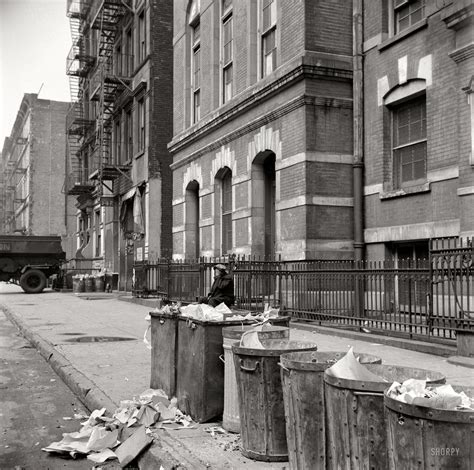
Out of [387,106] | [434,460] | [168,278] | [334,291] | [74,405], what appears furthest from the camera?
[168,278]

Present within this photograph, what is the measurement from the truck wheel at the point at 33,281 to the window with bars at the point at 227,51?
16072 millimetres

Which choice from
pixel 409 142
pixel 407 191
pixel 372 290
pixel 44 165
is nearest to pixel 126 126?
pixel 409 142

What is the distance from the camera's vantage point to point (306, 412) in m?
3.75

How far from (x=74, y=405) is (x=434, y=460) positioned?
5294 millimetres

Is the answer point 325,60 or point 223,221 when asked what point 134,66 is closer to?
point 223,221

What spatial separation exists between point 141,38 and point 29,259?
12.3 meters

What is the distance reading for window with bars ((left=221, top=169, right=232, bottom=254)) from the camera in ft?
63.0

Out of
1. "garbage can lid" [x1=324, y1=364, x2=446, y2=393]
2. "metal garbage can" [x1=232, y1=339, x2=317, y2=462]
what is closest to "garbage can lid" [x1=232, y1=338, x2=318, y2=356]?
"metal garbage can" [x1=232, y1=339, x2=317, y2=462]

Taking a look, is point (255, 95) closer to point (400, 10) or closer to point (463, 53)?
point (400, 10)

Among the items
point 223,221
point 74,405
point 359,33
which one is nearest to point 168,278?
point 223,221

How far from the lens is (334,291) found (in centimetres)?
1231

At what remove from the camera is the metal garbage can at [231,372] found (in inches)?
197

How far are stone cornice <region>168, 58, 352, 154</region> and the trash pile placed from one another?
33.3 feet

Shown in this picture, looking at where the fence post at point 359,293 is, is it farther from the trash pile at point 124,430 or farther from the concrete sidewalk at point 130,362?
the trash pile at point 124,430
